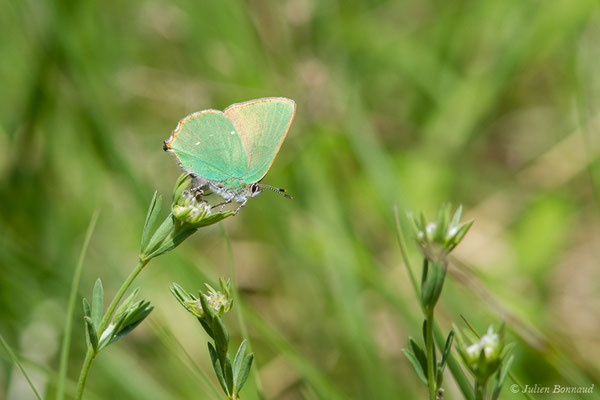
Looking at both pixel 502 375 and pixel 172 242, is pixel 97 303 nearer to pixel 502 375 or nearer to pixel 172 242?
pixel 172 242

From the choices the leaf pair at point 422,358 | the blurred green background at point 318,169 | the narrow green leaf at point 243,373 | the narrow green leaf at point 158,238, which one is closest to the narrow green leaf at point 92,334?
the narrow green leaf at point 158,238

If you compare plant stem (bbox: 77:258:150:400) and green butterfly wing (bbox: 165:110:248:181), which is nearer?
plant stem (bbox: 77:258:150:400)

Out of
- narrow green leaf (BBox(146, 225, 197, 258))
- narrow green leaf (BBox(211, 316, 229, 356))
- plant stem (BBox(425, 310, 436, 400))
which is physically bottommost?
plant stem (BBox(425, 310, 436, 400))

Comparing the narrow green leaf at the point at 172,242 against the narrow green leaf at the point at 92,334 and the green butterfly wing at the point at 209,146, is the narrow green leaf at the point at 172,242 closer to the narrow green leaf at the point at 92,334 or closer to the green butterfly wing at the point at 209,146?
the narrow green leaf at the point at 92,334

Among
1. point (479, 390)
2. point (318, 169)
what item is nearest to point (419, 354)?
point (479, 390)

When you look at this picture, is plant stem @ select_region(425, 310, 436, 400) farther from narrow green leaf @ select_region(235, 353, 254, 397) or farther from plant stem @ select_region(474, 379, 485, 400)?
narrow green leaf @ select_region(235, 353, 254, 397)

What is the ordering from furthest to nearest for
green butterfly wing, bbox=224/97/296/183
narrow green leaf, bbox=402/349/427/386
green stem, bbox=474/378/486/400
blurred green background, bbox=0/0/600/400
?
blurred green background, bbox=0/0/600/400 < green butterfly wing, bbox=224/97/296/183 < narrow green leaf, bbox=402/349/427/386 < green stem, bbox=474/378/486/400

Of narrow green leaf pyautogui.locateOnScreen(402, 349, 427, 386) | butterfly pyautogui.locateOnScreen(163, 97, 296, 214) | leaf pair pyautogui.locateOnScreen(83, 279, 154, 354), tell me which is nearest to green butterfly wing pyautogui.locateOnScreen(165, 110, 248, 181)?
butterfly pyautogui.locateOnScreen(163, 97, 296, 214)

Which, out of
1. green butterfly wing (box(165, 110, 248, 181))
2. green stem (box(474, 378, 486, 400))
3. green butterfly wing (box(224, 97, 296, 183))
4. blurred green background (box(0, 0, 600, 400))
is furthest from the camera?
blurred green background (box(0, 0, 600, 400))

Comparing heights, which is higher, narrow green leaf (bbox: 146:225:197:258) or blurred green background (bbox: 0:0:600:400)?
blurred green background (bbox: 0:0:600:400)
